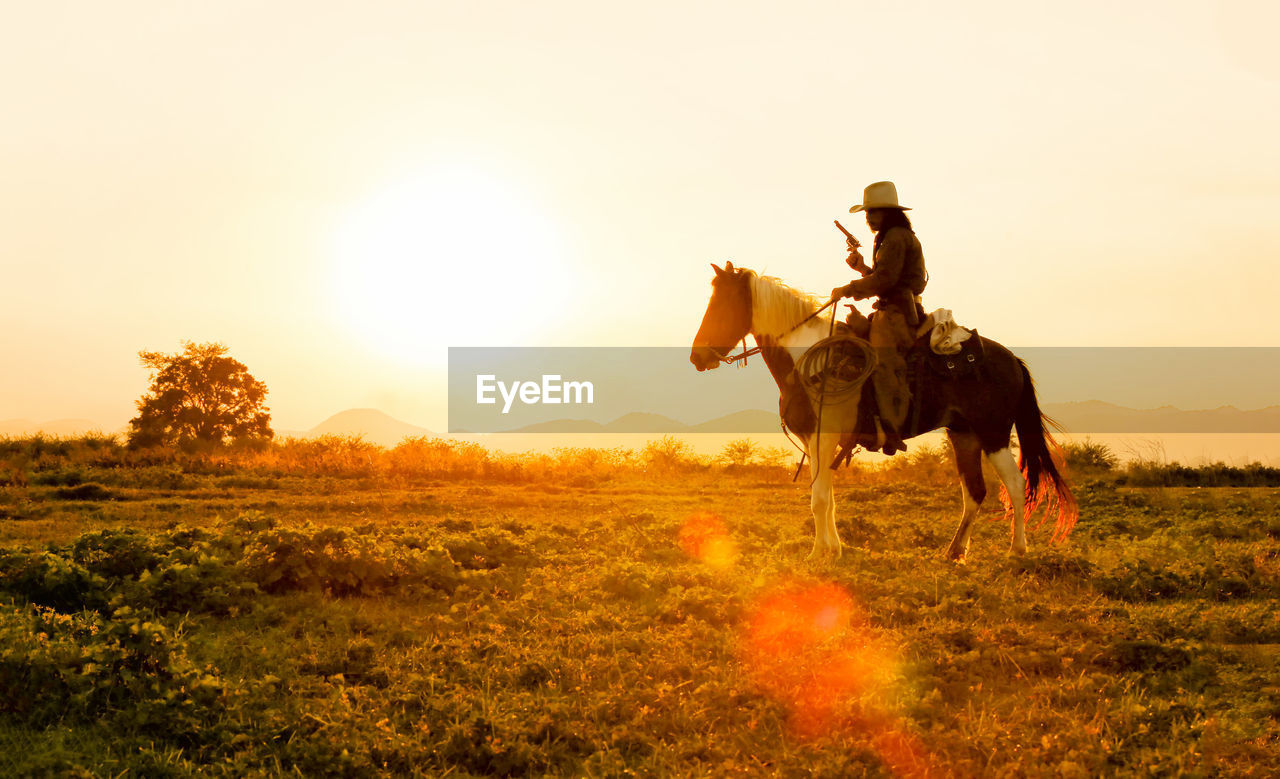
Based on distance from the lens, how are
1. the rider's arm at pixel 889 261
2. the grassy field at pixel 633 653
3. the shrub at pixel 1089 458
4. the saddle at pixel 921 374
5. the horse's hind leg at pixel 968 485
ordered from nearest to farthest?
the grassy field at pixel 633 653
the rider's arm at pixel 889 261
the saddle at pixel 921 374
the horse's hind leg at pixel 968 485
the shrub at pixel 1089 458

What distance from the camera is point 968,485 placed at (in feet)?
30.6

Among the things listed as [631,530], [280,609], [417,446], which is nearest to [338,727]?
[280,609]

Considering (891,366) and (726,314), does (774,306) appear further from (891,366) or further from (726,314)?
(891,366)

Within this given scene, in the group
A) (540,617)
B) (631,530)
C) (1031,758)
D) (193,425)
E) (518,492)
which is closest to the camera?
(1031,758)

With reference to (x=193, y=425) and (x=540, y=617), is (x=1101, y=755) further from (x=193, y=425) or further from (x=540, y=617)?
(x=193, y=425)

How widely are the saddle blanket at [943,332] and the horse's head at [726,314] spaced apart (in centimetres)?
180

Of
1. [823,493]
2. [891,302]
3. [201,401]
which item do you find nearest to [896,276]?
[891,302]

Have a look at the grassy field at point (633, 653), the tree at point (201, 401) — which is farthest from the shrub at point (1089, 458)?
the tree at point (201, 401)

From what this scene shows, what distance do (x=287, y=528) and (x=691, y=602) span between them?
4.05 m

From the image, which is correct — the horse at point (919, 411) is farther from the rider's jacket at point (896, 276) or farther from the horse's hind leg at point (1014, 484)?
the rider's jacket at point (896, 276)

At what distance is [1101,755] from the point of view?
14.7ft

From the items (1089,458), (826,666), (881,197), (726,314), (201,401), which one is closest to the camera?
(826,666)

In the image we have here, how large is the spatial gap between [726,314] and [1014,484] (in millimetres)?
3448

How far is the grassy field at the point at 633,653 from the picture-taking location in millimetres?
4797
